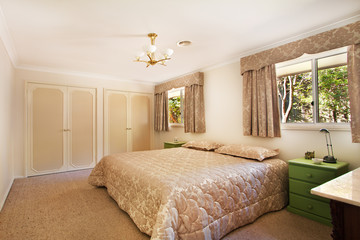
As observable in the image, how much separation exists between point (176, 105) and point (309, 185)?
3.59m

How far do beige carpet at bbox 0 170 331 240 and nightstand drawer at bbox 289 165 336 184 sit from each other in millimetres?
464

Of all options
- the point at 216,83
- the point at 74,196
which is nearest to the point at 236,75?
the point at 216,83

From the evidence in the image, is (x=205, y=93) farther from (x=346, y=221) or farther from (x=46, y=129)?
(x=46, y=129)

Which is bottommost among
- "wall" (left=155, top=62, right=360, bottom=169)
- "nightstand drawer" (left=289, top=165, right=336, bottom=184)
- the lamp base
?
"nightstand drawer" (left=289, top=165, right=336, bottom=184)

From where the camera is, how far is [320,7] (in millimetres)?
2025

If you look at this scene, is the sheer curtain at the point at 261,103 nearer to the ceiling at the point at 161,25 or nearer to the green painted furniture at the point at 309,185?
the ceiling at the point at 161,25

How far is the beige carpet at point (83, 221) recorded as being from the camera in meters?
1.90

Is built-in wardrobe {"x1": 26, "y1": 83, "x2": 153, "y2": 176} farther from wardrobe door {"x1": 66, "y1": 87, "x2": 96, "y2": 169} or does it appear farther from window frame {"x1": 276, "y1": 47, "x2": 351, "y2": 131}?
window frame {"x1": 276, "y1": 47, "x2": 351, "y2": 131}

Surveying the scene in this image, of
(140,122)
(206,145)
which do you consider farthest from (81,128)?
(206,145)

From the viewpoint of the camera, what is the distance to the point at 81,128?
4.58 m

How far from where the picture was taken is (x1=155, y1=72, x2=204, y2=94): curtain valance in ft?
13.8

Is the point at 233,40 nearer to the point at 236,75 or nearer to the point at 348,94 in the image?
the point at 236,75

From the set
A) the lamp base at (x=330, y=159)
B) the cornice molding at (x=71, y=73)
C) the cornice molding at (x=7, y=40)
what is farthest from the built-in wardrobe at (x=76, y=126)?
the lamp base at (x=330, y=159)

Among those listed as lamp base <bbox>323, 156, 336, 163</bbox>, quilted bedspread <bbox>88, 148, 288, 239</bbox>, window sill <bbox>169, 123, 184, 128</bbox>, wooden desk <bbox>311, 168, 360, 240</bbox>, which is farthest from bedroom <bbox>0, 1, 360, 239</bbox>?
wooden desk <bbox>311, 168, 360, 240</bbox>
